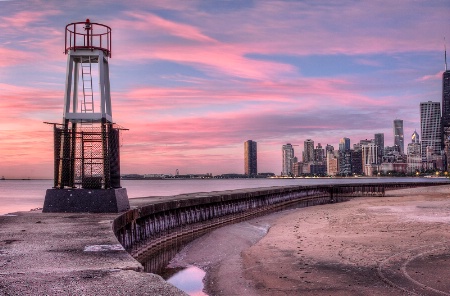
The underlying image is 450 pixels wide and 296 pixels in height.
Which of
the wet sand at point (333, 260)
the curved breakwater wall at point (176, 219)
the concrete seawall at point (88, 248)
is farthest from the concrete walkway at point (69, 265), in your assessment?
the wet sand at point (333, 260)

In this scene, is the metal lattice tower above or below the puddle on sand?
above

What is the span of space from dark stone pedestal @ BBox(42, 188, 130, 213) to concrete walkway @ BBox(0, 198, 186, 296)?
4566 mm

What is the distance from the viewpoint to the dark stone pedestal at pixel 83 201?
1717 centimetres

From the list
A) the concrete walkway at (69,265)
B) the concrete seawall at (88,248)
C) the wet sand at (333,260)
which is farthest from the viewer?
the wet sand at (333,260)

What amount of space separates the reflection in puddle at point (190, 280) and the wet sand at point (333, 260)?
0.23 meters

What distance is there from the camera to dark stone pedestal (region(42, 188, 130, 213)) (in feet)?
56.3

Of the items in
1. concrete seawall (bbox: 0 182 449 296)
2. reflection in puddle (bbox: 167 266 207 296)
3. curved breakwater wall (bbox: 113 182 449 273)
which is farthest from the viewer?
curved breakwater wall (bbox: 113 182 449 273)

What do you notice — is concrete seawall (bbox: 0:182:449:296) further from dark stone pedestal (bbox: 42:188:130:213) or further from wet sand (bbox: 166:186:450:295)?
wet sand (bbox: 166:186:450:295)

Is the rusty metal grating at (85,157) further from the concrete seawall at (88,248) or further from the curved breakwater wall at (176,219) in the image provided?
the curved breakwater wall at (176,219)

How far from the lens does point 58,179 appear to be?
17.8 meters

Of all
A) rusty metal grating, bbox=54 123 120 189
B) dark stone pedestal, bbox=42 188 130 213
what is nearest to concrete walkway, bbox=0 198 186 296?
dark stone pedestal, bbox=42 188 130 213

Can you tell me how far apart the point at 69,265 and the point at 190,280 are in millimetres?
6510

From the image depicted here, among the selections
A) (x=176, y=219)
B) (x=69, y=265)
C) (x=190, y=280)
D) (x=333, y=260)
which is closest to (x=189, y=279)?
(x=190, y=280)

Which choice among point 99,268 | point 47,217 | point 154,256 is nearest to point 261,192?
point 154,256
